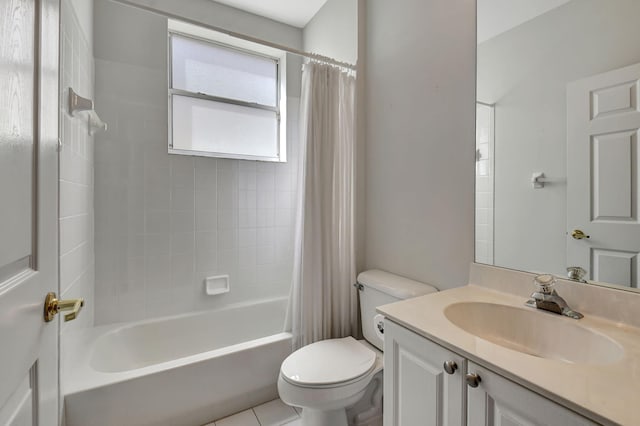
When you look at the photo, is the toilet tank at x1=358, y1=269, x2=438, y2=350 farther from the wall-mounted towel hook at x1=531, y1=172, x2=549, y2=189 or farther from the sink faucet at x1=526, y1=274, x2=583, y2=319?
the wall-mounted towel hook at x1=531, y1=172, x2=549, y2=189

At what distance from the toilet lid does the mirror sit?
76 cm

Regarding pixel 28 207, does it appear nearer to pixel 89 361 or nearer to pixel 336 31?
pixel 89 361

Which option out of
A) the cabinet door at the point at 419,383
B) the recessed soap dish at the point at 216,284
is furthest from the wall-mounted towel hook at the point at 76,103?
the cabinet door at the point at 419,383

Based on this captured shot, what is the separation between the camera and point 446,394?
778 mm

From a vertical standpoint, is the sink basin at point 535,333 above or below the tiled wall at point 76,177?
below

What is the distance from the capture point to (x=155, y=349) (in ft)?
6.44

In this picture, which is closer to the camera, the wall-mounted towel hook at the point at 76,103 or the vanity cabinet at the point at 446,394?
the vanity cabinet at the point at 446,394

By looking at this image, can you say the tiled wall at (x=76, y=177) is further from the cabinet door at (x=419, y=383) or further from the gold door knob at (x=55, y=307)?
the cabinet door at (x=419, y=383)

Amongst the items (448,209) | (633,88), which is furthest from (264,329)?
(633,88)

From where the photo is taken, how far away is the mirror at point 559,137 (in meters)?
0.88

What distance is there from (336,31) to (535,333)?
2.20 meters

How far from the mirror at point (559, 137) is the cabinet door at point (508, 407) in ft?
1.91

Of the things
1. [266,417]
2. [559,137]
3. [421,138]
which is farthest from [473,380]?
[266,417]

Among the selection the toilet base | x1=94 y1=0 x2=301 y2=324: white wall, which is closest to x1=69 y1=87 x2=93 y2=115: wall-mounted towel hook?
x1=94 y1=0 x2=301 y2=324: white wall
